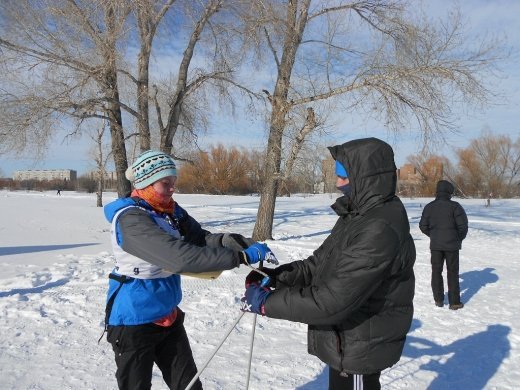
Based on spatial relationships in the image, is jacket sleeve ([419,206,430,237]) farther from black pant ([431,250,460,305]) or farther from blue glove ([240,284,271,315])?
blue glove ([240,284,271,315])

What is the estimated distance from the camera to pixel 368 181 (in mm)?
2135

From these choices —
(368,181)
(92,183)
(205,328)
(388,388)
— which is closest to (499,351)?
(388,388)

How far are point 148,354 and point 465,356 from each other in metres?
3.69

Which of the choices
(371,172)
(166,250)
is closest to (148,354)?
(166,250)

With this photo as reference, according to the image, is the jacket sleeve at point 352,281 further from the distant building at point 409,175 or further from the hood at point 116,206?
the distant building at point 409,175

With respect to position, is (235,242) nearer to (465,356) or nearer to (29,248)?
(465,356)

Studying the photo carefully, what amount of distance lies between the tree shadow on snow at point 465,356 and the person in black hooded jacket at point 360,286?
2.18m

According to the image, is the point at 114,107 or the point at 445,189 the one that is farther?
the point at 114,107

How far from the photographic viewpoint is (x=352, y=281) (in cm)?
195

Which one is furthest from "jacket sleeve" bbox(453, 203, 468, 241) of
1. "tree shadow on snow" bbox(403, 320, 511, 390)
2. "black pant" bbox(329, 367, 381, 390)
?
"black pant" bbox(329, 367, 381, 390)

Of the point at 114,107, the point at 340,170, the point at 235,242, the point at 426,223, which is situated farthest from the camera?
the point at 114,107

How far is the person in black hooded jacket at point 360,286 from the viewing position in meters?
1.96

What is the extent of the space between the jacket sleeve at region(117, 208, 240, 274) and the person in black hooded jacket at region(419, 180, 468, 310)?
17.3ft

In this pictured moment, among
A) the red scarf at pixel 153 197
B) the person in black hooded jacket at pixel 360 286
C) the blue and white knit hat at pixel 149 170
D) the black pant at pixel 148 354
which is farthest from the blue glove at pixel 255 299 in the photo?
the blue and white knit hat at pixel 149 170
